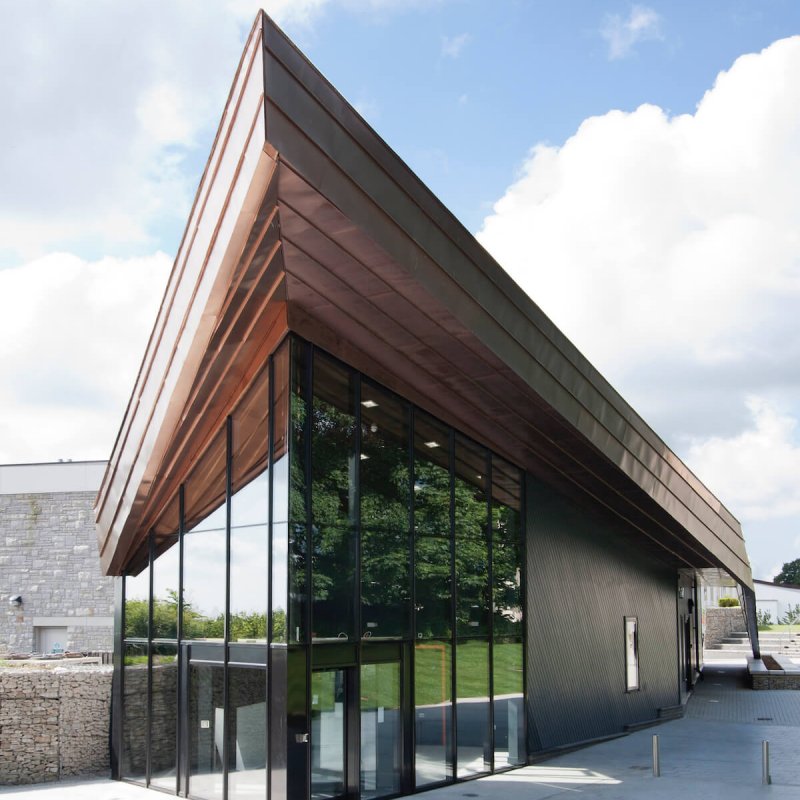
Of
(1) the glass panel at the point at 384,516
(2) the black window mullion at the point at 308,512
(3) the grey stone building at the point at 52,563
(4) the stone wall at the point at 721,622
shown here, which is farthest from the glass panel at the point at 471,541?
(4) the stone wall at the point at 721,622

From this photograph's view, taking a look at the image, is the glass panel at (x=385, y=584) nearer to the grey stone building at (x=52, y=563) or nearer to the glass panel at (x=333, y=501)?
the glass panel at (x=333, y=501)

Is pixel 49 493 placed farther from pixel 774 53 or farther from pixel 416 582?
pixel 774 53

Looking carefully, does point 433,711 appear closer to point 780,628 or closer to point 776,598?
point 780,628

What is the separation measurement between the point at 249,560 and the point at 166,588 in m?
2.70

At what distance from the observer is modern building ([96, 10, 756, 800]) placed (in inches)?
385

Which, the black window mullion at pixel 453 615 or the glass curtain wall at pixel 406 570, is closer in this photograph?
the glass curtain wall at pixel 406 570

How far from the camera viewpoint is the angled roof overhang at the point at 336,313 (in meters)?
8.81

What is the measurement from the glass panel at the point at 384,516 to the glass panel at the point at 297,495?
1237mm

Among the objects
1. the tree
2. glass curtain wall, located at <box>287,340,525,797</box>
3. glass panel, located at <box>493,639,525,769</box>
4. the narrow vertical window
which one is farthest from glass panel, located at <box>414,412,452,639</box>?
the tree

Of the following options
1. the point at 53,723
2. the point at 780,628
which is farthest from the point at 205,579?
the point at 780,628

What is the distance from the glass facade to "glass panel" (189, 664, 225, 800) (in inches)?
1.4

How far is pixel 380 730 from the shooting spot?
1325cm

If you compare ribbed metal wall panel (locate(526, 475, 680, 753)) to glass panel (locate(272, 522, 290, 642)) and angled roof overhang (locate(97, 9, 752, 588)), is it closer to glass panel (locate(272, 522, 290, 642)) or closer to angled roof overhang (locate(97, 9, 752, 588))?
angled roof overhang (locate(97, 9, 752, 588))

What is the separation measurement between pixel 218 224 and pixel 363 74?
2956 mm
